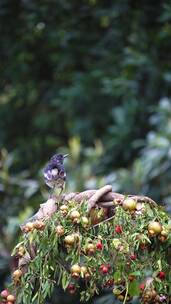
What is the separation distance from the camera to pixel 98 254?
139 cm

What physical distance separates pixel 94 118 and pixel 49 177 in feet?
10.3

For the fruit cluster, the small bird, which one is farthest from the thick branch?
the small bird

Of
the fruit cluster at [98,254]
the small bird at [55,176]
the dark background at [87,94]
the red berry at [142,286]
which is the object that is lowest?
the red berry at [142,286]

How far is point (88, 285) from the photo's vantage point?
1.50 metres

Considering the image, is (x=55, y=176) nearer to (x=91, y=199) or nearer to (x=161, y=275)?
(x=91, y=199)

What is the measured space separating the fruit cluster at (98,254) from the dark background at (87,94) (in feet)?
6.49

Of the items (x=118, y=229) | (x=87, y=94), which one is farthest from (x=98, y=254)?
(x=87, y=94)

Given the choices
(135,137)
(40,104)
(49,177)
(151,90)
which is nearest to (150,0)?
(151,90)

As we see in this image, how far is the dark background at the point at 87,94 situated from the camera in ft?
12.6

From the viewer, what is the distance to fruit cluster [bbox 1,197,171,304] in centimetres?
138

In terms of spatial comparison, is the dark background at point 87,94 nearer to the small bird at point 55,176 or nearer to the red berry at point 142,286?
the small bird at point 55,176

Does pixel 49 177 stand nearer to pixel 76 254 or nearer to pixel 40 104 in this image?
pixel 76 254

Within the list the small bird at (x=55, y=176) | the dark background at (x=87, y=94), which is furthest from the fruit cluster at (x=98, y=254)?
the dark background at (x=87, y=94)

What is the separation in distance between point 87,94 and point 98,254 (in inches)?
133
